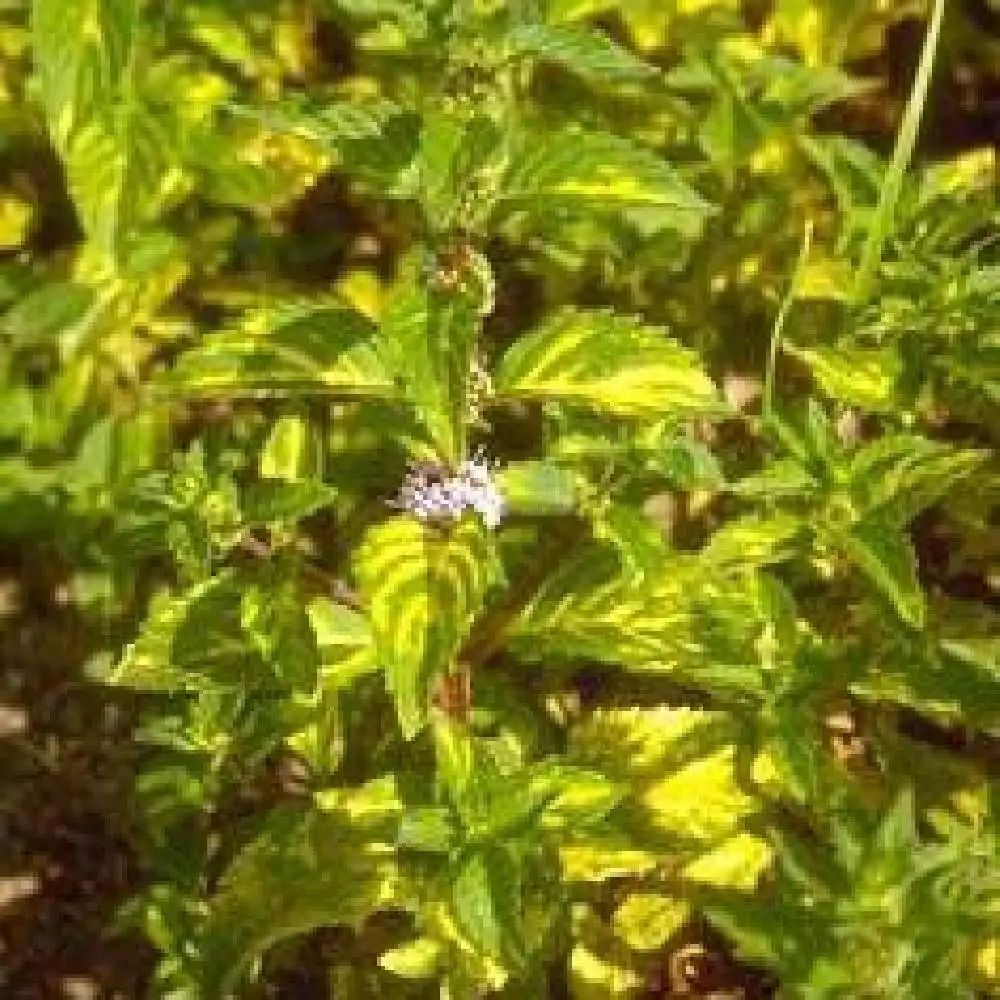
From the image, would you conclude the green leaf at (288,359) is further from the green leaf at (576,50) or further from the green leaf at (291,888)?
the green leaf at (291,888)

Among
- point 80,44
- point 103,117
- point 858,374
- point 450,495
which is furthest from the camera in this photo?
point 103,117

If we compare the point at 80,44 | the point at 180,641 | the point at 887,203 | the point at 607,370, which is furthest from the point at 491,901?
the point at 80,44

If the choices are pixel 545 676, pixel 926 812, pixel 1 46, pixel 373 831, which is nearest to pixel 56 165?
pixel 1 46

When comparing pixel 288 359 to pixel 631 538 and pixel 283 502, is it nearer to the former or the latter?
pixel 283 502

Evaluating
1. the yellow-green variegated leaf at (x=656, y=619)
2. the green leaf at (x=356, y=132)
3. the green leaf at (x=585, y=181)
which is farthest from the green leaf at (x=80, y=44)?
the yellow-green variegated leaf at (x=656, y=619)

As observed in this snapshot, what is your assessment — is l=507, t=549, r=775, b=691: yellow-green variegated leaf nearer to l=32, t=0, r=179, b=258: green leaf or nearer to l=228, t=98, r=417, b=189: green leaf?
l=228, t=98, r=417, b=189: green leaf

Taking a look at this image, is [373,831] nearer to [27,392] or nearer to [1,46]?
[27,392]

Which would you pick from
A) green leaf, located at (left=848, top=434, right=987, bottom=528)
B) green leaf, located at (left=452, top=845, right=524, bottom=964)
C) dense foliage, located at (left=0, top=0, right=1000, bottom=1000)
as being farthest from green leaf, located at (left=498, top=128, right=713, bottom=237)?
green leaf, located at (left=452, top=845, right=524, bottom=964)
